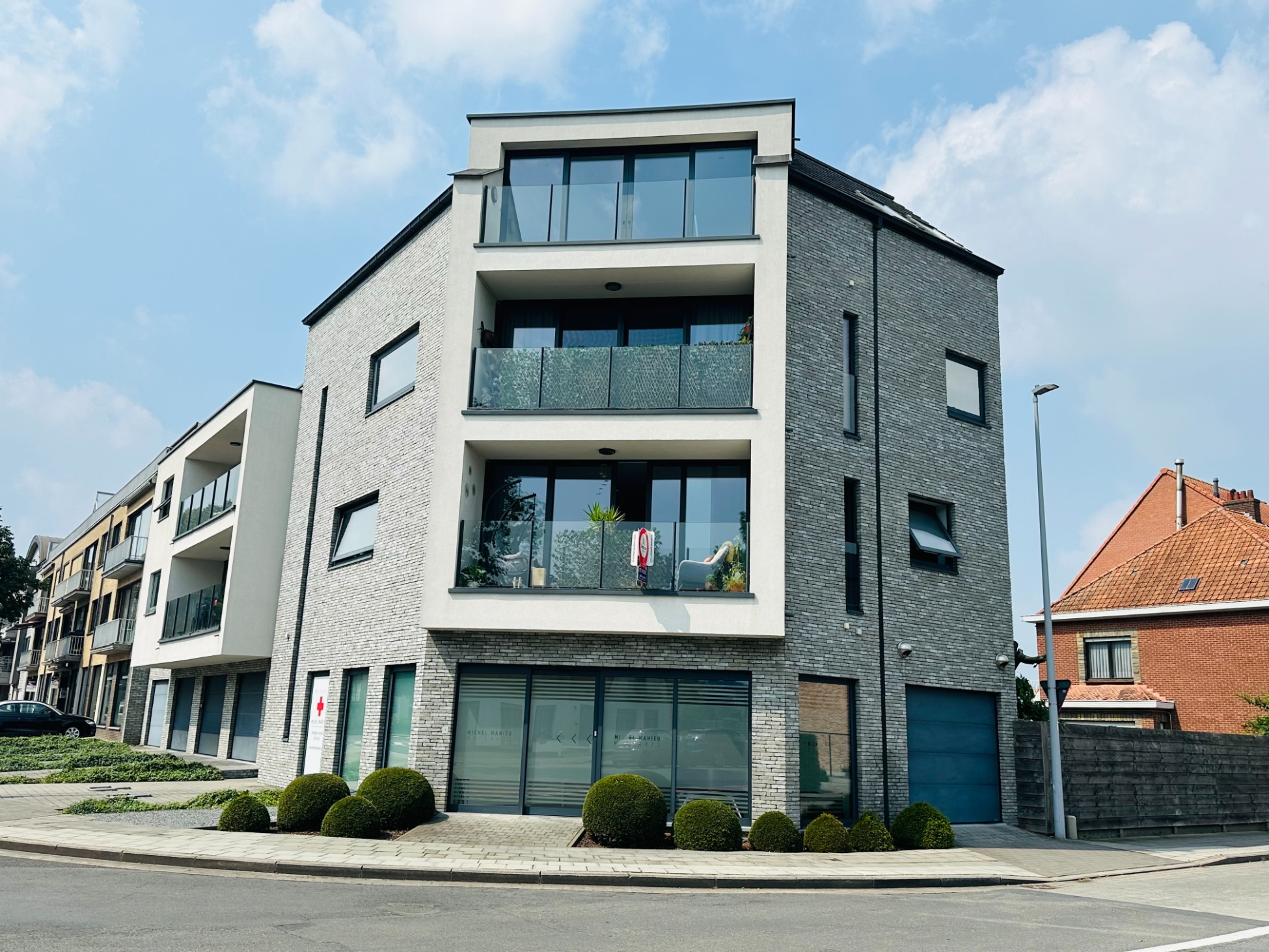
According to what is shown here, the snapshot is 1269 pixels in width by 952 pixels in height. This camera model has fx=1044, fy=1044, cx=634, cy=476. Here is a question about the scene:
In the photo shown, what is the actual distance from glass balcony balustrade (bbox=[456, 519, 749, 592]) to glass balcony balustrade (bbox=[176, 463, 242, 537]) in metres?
11.0

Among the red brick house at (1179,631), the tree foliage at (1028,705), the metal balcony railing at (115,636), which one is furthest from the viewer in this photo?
the metal balcony railing at (115,636)

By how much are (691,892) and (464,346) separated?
32.4 feet

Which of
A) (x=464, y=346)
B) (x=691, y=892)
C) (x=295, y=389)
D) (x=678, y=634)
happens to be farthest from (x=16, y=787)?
(x=691, y=892)

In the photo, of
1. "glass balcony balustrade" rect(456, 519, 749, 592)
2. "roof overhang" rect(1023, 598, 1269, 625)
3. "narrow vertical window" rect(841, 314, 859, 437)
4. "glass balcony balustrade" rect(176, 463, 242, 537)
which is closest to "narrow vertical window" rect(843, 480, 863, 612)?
"narrow vertical window" rect(841, 314, 859, 437)

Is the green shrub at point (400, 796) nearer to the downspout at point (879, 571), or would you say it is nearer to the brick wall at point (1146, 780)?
the downspout at point (879, 571)

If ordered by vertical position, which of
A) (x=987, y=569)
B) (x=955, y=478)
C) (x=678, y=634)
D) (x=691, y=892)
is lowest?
(x=691, y=892)

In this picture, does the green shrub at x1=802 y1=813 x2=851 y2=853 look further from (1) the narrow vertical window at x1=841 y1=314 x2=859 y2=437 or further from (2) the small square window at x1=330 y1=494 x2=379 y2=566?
(2) the small square window at x1=330 y1=494 x2=379 y2=566

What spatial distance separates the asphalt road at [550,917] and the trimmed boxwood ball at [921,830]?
2872 mm

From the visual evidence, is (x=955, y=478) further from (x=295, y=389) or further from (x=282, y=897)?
(x=295, y=389)

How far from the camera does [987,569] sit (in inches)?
791

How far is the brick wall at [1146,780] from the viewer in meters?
19.2

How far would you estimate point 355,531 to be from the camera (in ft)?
69.4

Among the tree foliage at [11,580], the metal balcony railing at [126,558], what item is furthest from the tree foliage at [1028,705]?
the tree foliage at [11,580]

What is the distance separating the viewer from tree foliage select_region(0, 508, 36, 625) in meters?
57.0
